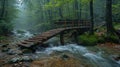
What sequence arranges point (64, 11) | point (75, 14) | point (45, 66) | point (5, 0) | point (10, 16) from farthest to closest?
point (64, 11) < point (75, 14) < point (10, 16) < point (5, 0) < point (45, 66)

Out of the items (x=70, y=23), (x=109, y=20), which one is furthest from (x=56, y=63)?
(x=70, y=23)

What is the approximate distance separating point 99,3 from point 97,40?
2823 cm

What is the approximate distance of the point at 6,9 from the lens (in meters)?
27.5

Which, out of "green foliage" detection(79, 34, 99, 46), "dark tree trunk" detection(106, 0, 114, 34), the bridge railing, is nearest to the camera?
"green foliage" detection(79, 34, 99, 46)

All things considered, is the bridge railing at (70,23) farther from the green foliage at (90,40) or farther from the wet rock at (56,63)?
the wet rock at (56,63)

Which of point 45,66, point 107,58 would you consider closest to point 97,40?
point 107,58

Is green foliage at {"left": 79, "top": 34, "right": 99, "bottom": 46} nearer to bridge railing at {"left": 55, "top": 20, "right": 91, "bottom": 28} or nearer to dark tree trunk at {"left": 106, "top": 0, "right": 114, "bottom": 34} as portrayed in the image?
dark tree trunk at {"left": 106, "top": 0, "right": 114, "bottom": 34}

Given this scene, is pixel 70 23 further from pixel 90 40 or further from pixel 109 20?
pixel 109 20

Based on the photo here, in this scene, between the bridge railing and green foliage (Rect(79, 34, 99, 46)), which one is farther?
the bridge railing

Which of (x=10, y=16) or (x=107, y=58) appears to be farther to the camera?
(x=10, y=16)

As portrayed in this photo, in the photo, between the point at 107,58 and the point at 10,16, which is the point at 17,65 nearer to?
the point at 107,58

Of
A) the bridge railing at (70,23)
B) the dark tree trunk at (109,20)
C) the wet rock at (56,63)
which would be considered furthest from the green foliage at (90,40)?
the wet rock at (56,63)

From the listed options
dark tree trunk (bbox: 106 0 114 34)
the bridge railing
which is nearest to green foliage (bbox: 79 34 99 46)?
dark tree trunk (bbox: 106 0 114 34)

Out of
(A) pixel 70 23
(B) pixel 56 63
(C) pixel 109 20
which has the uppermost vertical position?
(C) pixel 109 20
